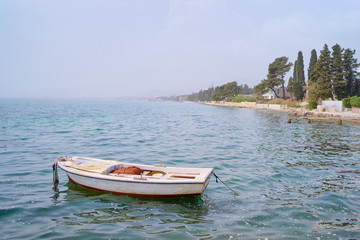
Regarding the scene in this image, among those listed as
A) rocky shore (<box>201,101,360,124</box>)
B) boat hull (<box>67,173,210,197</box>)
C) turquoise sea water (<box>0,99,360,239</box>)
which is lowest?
Result: turquoise sea water (<box>0,99,360,239</box>)

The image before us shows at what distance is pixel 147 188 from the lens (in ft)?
32.3

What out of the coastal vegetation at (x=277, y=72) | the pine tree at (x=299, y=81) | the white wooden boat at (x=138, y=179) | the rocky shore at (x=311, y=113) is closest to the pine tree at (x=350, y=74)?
the rocky shore at (x=311, y=113)

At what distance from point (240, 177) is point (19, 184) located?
1040cm

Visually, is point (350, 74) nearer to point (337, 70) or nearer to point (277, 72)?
point (337, 70)

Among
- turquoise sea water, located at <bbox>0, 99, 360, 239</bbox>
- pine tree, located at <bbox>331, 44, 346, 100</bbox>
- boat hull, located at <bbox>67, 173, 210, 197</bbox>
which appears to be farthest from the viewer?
pine tree, located at <bbox>331, 44, 346, 100</bbox>

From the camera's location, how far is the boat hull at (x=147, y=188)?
9570 millimetres

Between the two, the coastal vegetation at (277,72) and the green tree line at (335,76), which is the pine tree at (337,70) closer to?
the green tree line at (335,76)

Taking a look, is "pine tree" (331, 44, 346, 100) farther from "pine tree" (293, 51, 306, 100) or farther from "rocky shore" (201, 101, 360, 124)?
"pine tree" (293, 51, 306, 100)

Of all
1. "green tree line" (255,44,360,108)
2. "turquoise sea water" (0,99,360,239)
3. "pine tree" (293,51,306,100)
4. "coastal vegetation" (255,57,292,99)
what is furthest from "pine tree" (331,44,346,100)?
"turquoise sea water" (0,99,360,239)

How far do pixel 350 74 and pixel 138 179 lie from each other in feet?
203

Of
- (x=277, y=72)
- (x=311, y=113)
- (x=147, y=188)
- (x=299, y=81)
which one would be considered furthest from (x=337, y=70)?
(x=147, y=188)

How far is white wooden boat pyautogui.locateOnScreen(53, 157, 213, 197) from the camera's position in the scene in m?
9.61

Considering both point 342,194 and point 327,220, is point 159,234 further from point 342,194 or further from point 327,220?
point 342,194

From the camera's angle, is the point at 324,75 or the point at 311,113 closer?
the point at 311,113
